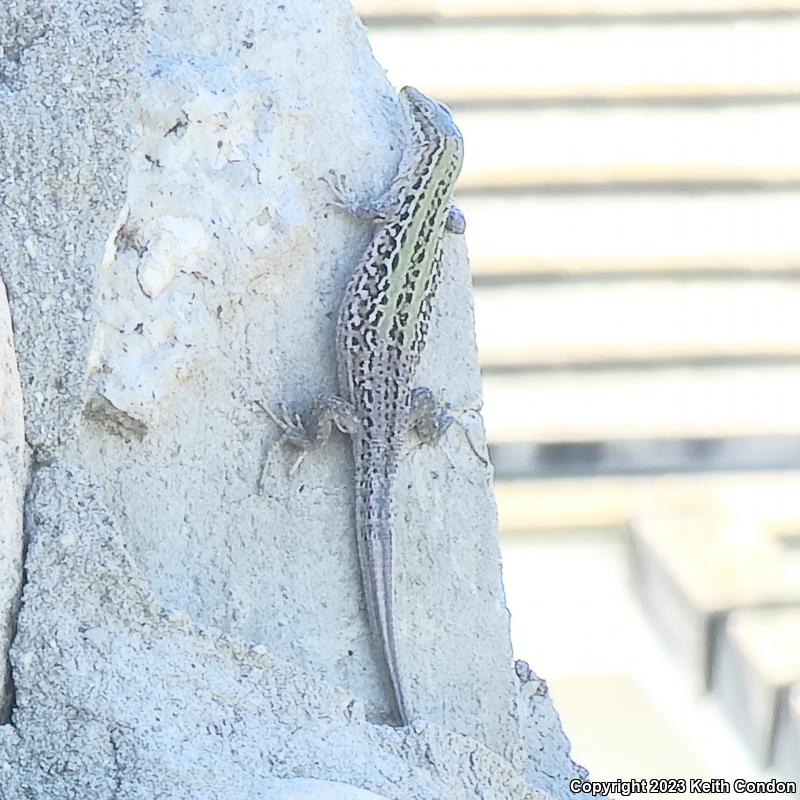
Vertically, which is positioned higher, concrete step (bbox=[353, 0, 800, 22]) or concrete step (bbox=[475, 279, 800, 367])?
concrete step (bbox=[353, 0, 800, 22])

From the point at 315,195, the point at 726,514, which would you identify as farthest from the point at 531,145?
the point at 315,195

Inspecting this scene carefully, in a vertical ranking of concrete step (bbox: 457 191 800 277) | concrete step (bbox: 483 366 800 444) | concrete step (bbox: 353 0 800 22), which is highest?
concrete step (bbox: 353 0 800 22)

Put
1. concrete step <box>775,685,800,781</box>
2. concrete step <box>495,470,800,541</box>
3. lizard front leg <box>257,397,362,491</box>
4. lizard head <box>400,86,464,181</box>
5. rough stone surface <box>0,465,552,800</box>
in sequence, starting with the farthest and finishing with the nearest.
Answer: concrete step <box>495,470,800,541</box>
concrete step <box>775,685,800,781</box>
lizard head <box>400,86,464,181</box>
lizard front leg <box>257,397,362,491</box>
rough stone surface <box>0,465,552,800</box>

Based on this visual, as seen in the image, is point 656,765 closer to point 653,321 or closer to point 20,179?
point 653,321

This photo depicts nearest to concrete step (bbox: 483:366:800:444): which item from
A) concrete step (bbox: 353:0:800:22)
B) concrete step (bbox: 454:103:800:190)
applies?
concrete step (bbox: 454:103:800:190)

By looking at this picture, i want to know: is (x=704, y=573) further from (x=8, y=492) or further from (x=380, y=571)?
(x=8, y=492)

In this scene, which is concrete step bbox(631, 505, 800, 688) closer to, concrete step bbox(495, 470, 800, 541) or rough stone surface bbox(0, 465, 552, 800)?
concrete step bbox(495, 470, 800, 541)

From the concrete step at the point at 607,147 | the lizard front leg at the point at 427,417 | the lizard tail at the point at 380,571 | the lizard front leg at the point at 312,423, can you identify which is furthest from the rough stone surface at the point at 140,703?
the concrete step at the point at 607,147

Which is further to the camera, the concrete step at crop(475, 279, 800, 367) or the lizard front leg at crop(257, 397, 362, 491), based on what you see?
the concrete step at crop(475, 279, 800, 367)
